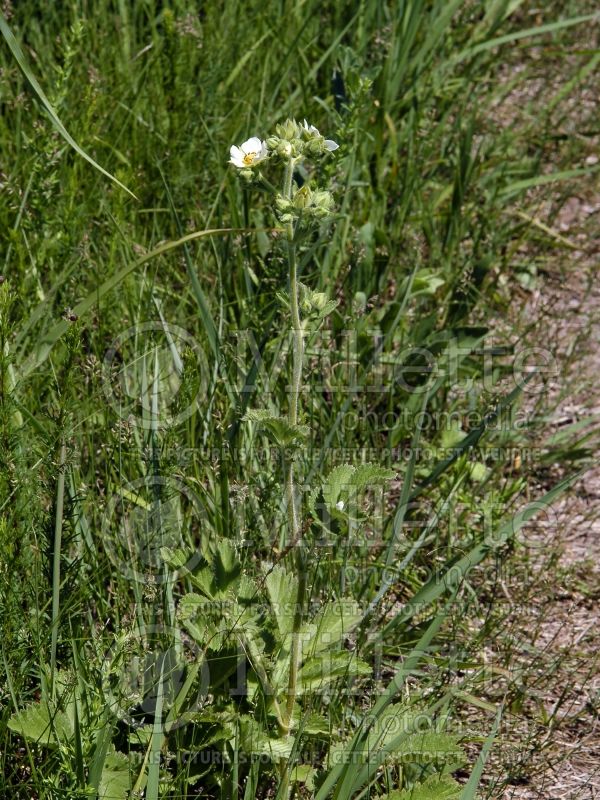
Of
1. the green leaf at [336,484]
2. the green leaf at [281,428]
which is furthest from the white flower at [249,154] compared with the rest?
the green leaf at [336,484]

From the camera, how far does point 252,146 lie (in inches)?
80.4

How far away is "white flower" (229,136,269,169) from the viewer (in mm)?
1929

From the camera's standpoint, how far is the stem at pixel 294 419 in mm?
1835

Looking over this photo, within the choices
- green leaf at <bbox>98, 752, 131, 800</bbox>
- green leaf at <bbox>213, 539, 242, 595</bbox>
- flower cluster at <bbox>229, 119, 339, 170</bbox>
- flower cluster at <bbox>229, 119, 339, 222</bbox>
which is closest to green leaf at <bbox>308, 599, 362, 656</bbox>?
green leaf at <bbox>213, 539, 242, 595</bbox>

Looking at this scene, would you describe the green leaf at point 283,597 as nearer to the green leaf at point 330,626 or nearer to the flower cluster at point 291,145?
the green leaf at point 330,626

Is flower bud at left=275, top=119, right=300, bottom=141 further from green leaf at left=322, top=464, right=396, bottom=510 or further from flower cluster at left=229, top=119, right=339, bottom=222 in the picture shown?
green leaf at left=322, top=464, right=396, bottom=510

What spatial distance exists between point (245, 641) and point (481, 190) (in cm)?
227

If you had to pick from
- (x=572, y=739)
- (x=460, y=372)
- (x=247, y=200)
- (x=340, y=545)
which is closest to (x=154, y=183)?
Answer: (x=247, y=200)

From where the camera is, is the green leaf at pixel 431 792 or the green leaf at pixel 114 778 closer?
the green leaf at pixel 114 778

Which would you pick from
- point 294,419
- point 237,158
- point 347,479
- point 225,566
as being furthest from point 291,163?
point 225,566

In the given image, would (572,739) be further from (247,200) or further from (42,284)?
(42,284)

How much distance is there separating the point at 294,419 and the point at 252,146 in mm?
600

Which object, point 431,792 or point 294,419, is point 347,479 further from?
point 431,792

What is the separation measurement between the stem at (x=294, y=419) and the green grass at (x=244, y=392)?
0.04 metres
